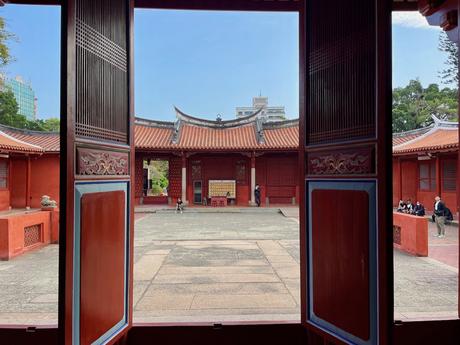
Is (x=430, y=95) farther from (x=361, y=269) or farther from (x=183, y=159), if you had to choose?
(x=361, y=269)

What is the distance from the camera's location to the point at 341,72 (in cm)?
260

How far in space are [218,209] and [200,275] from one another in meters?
11.6

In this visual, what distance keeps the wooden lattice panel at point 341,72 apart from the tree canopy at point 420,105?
31007 mm

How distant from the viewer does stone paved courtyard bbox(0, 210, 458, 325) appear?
378cm

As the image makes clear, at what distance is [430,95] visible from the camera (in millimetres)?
32125

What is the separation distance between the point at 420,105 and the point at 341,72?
3411cm

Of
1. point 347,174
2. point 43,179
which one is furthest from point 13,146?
point 347,174

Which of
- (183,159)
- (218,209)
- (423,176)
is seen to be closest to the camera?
(423,176)

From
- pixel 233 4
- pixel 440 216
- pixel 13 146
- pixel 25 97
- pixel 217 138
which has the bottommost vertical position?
pixel 440 216

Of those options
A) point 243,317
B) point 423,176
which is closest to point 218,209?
point 423,176

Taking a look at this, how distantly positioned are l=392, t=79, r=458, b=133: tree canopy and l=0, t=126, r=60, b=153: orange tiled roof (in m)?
28.8

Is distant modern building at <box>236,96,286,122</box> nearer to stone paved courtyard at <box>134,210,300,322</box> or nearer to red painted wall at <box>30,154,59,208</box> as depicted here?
red painted wall at <box>30,154,59,208</box>

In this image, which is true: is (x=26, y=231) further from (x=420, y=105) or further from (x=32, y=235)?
(x=420, y=105)

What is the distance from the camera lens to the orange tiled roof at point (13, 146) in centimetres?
1350
